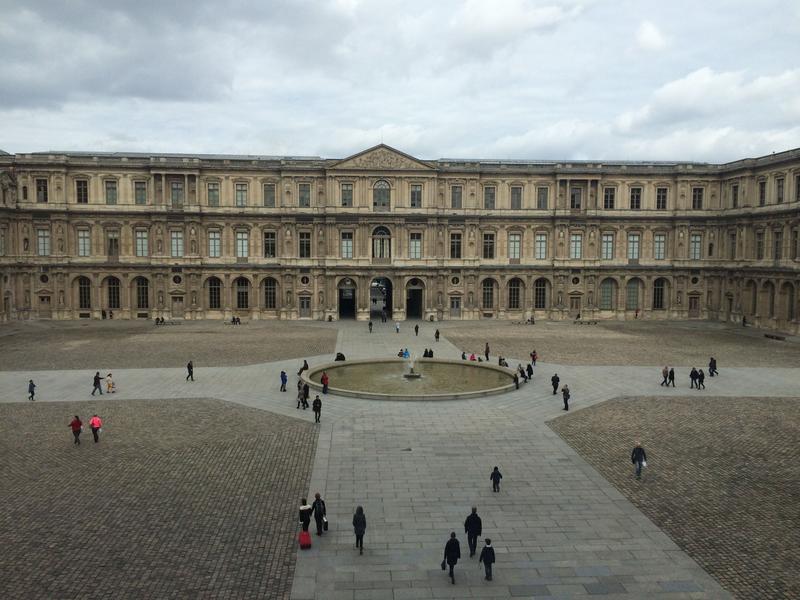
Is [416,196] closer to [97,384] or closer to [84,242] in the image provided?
[84,242]

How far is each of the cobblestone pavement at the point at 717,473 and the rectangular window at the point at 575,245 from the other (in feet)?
124

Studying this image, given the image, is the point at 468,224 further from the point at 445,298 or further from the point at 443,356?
the point at 443,356

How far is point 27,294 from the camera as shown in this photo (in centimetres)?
6112

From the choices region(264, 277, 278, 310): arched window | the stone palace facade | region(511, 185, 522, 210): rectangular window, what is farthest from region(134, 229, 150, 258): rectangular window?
region(511, 185, 522, 210): rectangular window

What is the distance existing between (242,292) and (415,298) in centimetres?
1872

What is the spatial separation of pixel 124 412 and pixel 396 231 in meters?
40.9

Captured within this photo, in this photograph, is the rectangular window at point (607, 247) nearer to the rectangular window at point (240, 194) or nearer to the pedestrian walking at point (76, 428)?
the rectangular window at point (240, 194)

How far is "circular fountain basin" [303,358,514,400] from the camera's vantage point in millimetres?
29562

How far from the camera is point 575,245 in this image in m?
65.9

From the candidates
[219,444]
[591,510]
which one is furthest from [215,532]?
[591,510]

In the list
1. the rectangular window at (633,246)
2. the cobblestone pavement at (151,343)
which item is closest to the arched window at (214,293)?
the cobblestone pavement at (151,343)

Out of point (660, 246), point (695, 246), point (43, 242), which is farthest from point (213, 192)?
point (695, 246)

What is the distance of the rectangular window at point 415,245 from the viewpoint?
64562 mm

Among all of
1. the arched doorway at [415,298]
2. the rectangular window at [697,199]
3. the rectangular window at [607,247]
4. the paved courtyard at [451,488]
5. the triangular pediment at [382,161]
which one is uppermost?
the triangular pediment at [382,161]
